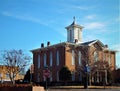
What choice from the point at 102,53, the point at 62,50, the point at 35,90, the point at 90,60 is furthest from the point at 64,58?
the point at 35,90

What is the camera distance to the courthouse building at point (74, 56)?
222 ft

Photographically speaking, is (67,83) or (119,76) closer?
(67,83)

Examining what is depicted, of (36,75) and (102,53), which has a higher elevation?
(102,53)

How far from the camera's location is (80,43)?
72500 mm

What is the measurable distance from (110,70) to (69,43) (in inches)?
469

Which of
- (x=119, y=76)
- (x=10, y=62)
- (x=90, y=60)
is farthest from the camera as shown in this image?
(x=119, y=76)

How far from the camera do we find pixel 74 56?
69.2 meters

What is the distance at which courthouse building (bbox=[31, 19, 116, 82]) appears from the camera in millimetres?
67625

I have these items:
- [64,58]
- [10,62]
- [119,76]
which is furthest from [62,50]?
[119,76]

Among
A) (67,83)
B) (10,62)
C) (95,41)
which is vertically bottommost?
(67,83)

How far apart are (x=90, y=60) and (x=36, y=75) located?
19.0 metres

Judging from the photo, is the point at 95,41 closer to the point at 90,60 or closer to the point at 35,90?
the point at 90,60

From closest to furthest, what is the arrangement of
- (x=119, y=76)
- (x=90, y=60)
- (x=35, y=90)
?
1. (x=35, y=90)
2. (x=90, y=60)
3. (x=119, y=76)

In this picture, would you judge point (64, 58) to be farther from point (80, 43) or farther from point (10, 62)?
point (10, 62)
